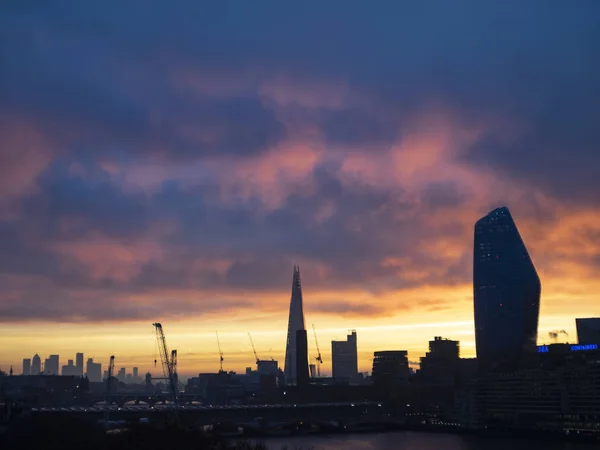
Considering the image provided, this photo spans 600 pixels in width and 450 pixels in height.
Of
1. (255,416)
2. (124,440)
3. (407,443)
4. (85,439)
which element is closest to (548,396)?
(407,443)

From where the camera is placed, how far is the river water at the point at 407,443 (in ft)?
354

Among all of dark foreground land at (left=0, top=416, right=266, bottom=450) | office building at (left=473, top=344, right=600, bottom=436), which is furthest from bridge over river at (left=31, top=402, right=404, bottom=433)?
dark foreground land at (left=0, top=416, right=266, bottom=450)

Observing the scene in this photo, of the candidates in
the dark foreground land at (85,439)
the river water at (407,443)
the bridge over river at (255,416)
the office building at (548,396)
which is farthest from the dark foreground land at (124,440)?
the bridge over river at (255,416)

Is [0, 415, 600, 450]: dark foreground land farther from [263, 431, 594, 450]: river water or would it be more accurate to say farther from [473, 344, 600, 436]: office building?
[473, 344, 600, 436]: office building

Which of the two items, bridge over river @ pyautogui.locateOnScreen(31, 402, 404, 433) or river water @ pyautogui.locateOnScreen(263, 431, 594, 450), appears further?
bridge over river @ pyautogui.locateOnScreen(31, 402, 404, 433)

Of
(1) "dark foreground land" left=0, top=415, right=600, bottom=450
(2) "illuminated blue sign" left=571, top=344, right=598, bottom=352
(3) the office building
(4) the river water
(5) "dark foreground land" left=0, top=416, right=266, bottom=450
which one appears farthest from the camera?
(2) "illuminated blue sign" left=571, top=344, right=598, bottom=352

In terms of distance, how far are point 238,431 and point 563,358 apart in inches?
3079

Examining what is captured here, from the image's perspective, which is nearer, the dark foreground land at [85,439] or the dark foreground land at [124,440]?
the dark foreground land at [85,439]

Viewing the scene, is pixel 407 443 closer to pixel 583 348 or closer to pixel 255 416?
pixel 255 416

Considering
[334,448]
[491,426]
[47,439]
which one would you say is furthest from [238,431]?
[47,439]

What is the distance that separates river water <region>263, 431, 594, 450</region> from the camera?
107938mm

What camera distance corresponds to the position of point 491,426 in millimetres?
138750

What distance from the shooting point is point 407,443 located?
117 meters

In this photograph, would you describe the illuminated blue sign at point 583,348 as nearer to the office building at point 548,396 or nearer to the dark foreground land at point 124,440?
the office building at point 548,396
